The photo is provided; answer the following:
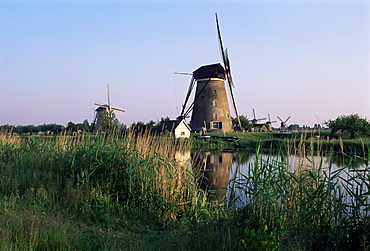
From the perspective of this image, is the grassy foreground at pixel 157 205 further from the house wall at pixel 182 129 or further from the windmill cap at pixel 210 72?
the windmill cap at pixel 210 72

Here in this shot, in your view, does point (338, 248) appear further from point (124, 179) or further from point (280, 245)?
point (124, 179)

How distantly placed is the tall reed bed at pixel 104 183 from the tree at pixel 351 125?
25.3m

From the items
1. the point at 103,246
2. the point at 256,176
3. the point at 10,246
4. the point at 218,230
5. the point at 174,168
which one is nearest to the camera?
the point at 10,246

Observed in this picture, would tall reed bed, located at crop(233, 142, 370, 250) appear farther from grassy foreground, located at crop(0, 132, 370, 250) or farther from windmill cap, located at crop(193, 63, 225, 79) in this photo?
windmill cap, located at crop(193, 63, 225, 79)

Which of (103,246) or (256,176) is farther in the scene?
(256,176)

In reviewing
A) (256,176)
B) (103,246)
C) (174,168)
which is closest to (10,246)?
(103,246)

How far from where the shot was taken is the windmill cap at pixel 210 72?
30.0m

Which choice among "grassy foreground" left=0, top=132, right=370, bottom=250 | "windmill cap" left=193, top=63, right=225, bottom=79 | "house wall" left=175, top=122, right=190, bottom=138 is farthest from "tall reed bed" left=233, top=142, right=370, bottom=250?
"windmill cap" left=193, top=63, right=225, bottom=79

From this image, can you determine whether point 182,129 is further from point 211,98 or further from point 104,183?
point 104,183

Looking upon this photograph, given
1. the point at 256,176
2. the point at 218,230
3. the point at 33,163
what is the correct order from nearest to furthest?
the point at 218,230 < the point at 256,176 < the point at 33,163

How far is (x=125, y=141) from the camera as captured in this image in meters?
6.08

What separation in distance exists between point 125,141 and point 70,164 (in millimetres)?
1068

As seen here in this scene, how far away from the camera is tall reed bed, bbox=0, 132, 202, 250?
181 inches

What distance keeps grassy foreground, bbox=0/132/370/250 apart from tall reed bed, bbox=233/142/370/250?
1cm
